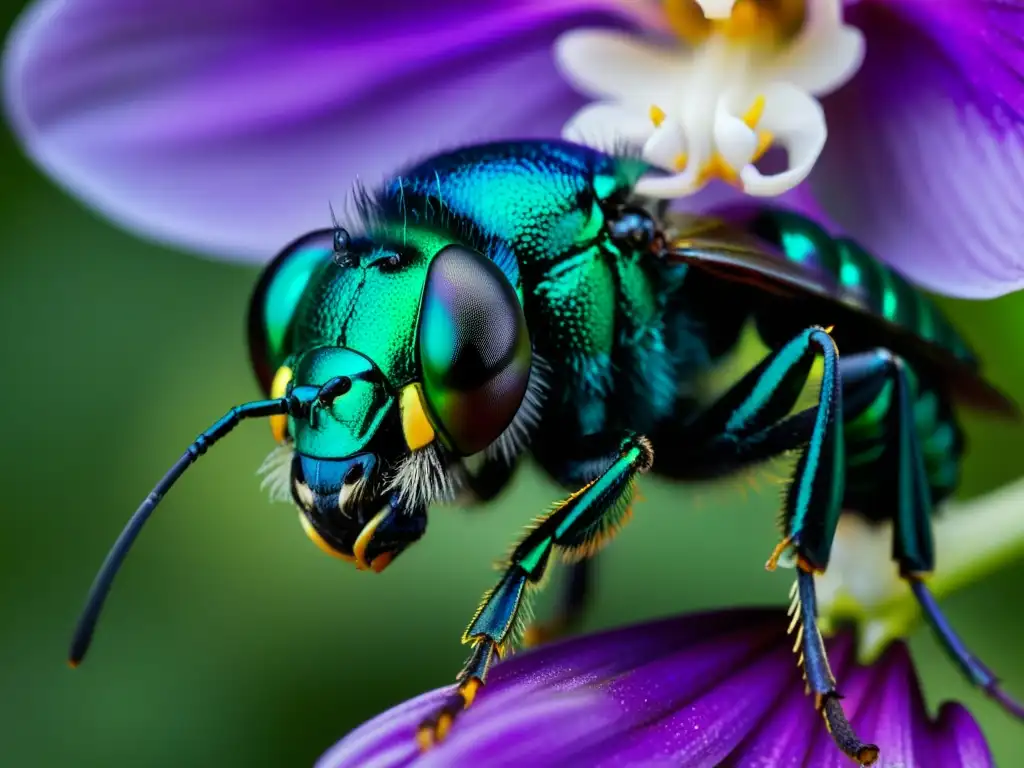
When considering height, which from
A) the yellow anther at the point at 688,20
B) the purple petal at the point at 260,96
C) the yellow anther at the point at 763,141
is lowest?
the yellow anther at the point at 763,141

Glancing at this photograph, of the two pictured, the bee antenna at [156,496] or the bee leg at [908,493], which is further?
the bee leg at [908,493]

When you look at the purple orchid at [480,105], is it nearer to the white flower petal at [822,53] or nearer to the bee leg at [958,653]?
the white flower petal at [822,53]

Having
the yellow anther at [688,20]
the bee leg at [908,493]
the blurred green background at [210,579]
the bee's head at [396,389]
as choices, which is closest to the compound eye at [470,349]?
the bee's head at [396,389]

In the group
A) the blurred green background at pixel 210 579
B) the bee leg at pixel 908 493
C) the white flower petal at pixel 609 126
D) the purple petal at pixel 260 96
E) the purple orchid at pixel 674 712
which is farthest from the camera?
the blurred green background at pixel 210 579

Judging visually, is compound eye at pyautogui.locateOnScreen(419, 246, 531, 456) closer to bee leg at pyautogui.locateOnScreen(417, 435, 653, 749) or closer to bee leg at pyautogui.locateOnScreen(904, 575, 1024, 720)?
bee leg at pyautogui.locateOnScreen(417, 435, 653, 749)

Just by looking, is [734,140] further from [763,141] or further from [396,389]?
[396,389]

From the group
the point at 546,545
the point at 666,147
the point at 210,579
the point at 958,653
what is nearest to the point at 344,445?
the point at 546,545
